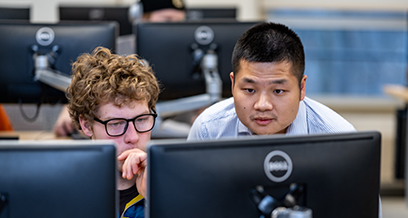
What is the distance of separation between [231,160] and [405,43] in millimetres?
4052

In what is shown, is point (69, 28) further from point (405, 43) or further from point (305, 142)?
point (405, 43)

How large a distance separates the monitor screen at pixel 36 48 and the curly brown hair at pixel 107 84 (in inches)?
14.3

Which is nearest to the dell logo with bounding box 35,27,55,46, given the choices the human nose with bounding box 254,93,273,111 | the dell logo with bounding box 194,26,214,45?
the dell logo with bounding box 194,26,214,45

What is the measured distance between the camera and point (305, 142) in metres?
0.76

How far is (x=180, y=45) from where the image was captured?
5.62 ft

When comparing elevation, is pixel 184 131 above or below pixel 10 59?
below

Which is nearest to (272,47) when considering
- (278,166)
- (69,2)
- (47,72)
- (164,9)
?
(278,166)

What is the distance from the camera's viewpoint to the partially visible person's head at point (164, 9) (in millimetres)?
2522

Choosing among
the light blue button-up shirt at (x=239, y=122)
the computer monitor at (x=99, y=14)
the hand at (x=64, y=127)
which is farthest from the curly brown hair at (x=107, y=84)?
the computer monitor at (x=99, y=14)

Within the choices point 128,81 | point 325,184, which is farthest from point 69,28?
point 325,184

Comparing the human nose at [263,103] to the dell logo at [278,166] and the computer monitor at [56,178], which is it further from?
the computer monitor at [56,178]

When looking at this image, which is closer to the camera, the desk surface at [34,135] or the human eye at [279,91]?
the human eye at [279,91]

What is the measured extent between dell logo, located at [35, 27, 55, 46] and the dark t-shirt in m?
0.80

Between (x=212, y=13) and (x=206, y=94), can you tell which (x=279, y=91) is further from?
(x=212, y=13)
